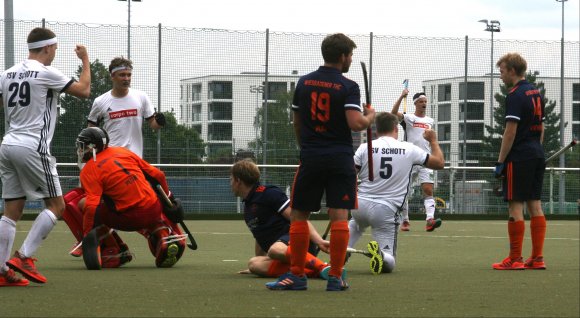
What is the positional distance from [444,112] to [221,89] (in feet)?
16.9

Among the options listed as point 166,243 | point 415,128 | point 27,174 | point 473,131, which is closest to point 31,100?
point 27,174

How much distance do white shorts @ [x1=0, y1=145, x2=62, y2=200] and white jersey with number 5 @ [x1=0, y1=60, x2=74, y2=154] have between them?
0.05m

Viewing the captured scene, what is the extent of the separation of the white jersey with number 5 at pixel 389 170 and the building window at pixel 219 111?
524 inches

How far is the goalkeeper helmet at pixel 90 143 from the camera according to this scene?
9117 mm

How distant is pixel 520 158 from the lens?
9.23 metres

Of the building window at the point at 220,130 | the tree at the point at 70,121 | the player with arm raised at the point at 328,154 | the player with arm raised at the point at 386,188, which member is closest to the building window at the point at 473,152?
the building window at the point at 220,130

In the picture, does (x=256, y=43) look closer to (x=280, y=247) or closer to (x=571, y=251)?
(x=571, y=251)

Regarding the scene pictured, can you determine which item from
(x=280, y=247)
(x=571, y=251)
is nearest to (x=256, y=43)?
(x=571, y=251)

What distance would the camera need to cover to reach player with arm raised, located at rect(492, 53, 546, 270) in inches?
360

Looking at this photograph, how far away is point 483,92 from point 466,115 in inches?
49.5

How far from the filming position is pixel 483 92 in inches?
990

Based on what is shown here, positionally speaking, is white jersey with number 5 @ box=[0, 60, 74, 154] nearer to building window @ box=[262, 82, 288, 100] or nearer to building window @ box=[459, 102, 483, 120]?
building window @ box=[262, 82, 288, 100]

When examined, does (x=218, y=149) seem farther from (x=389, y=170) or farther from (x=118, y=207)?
(x=389, y=170)

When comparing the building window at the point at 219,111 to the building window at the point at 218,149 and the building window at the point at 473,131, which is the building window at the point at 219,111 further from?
the building window at the point at 473,131
